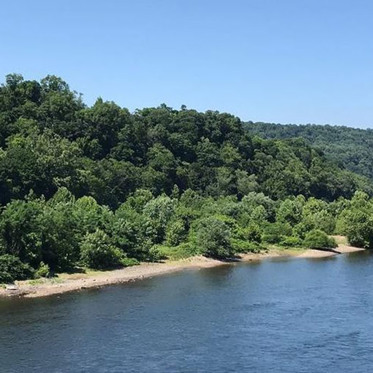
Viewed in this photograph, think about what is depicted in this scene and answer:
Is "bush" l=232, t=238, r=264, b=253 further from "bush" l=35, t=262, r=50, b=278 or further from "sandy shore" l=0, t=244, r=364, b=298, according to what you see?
"bush" l=35, t=262, r=50, b=278

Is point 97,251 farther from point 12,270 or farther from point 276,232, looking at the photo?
point 276,232

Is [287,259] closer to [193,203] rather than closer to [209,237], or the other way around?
[209,237]

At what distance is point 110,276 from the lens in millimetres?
77250

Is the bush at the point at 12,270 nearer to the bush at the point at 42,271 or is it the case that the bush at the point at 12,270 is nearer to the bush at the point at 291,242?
the bush at the point at 42,271

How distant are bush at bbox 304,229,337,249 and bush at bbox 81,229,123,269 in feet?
133

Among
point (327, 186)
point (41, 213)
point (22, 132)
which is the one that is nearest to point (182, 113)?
point (327, 186)

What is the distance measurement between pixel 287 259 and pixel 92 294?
4080 cm

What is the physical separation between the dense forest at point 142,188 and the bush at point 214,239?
16 cm

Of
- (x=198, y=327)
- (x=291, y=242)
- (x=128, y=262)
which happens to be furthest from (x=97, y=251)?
(x=291, y=242)

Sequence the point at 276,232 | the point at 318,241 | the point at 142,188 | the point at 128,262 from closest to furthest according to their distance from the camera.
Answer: the point at 128,262
the point at 318,241
the point at 276,232
the point at 142,188

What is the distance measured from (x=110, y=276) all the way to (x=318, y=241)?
4464cm

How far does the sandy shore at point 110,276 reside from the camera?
6769 cm

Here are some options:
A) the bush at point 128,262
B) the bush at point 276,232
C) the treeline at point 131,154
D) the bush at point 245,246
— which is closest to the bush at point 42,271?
the bush at point 128,262

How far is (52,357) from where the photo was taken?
4653cm
